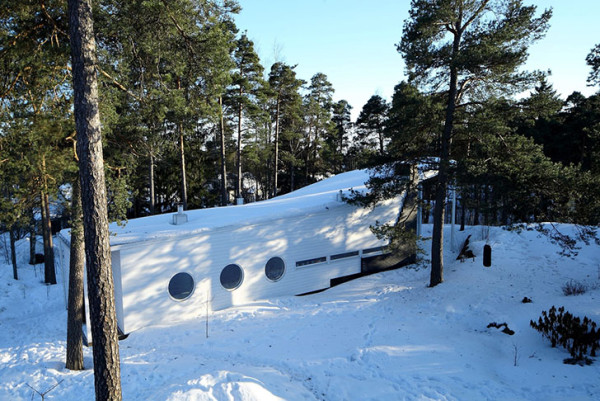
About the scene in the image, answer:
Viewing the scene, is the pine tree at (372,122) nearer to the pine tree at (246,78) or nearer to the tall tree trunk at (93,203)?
the pine tree at (246,78)

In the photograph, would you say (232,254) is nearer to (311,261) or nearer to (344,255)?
Answer: (311,261)

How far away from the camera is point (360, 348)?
835 cm

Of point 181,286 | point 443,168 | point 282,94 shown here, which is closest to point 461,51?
point 443,168

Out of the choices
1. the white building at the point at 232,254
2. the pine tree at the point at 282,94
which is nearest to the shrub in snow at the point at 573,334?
the white building at the point at 232,254

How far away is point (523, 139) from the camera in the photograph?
33.8ft

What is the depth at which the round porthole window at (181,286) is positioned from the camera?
406 inches

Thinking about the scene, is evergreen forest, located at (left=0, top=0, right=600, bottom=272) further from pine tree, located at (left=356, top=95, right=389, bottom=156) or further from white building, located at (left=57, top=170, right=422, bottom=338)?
pine tree, located at (left=356, top=95, right=389, bottom=156)

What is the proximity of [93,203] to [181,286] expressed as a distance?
6163 mm

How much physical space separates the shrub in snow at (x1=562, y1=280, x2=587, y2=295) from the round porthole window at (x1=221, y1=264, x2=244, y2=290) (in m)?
10.2

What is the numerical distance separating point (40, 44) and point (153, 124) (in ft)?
9.36

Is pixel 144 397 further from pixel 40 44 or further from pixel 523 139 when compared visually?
pixel 523 139

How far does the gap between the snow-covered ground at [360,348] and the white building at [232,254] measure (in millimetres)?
639

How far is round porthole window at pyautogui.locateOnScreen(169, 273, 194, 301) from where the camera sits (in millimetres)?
10320

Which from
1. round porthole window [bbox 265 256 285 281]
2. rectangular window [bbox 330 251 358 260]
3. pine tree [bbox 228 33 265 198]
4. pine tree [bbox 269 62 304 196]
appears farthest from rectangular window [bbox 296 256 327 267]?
pine tree [bbox 269 62 304 196]
